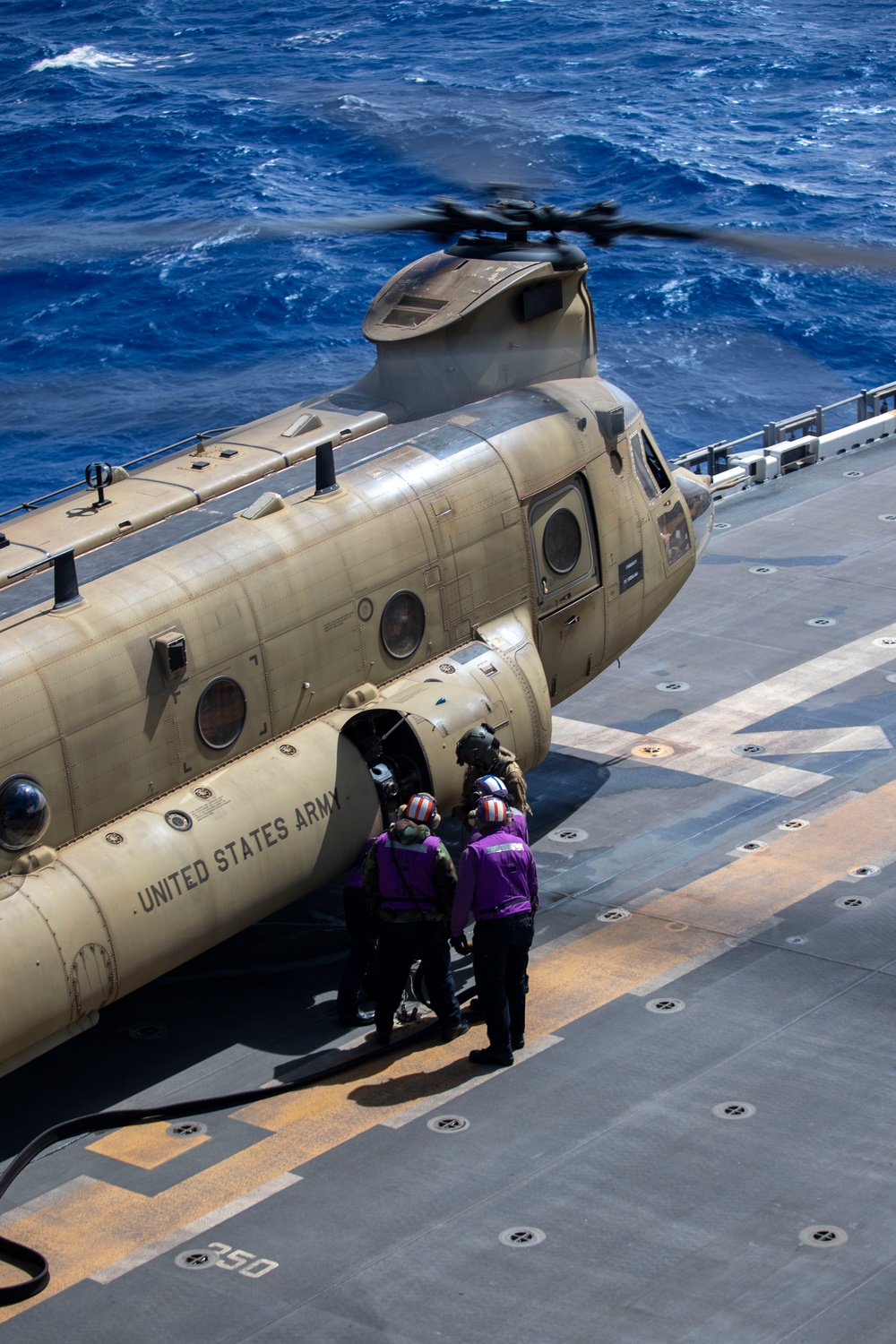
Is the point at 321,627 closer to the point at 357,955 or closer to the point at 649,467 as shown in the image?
the point at 357,955

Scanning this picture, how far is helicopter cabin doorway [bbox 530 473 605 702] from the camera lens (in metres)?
15.0

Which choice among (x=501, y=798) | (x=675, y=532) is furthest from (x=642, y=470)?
(x=501, y=798)

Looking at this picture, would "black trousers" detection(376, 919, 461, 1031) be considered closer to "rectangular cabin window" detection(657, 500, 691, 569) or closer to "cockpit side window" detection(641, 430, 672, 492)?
"rectangular cabin window" detection(657, 500, 691, 569)

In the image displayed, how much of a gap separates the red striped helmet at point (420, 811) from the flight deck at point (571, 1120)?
1.63m

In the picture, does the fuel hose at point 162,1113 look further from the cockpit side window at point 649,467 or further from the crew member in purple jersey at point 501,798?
the cockpit side window at point 649,467

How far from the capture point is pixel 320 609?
13031 mm

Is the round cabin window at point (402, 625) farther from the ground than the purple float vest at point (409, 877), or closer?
farther from the ground

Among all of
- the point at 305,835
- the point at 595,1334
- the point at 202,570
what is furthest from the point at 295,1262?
the point at 202,570

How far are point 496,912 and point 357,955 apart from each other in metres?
1.40

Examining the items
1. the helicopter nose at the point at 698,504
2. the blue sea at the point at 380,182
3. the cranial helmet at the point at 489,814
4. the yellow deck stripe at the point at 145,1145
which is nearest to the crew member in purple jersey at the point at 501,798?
the cranial helmet at the point at 489,814

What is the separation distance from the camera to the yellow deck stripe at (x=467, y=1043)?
1022cm

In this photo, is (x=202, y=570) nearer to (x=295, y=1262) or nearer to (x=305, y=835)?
(x=305, y=835)

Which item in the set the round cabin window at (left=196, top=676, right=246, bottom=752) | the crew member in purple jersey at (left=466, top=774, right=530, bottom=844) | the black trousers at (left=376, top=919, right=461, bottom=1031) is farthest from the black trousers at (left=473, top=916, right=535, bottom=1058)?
the round cabin window at (left=196, top=676, right=246, bottom=752)

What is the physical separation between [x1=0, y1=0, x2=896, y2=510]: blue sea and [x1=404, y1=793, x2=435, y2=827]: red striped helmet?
2275cm
